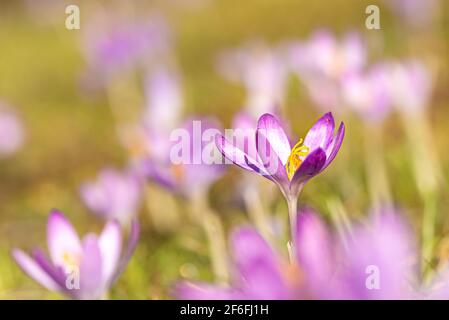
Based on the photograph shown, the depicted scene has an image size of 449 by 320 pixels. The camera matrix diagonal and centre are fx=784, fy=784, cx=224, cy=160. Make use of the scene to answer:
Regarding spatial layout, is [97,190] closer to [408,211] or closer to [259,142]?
[408,211]

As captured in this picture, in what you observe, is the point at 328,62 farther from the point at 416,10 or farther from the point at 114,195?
the point at 416,10

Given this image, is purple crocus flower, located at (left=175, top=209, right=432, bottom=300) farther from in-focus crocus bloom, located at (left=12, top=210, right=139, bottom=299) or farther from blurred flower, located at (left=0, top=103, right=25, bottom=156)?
blurred flower, located at (left=0, top=103, right=25, bottom=156)

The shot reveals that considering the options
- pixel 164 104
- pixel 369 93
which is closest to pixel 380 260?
pixel 369 93

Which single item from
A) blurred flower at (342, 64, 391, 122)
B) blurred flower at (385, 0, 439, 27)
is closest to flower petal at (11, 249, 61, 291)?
blurred flower at (342, 64, 391, 122)

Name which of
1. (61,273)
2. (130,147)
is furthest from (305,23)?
(61,273)

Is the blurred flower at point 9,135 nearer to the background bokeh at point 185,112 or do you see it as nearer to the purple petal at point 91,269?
the background bokeh at point 185,112
